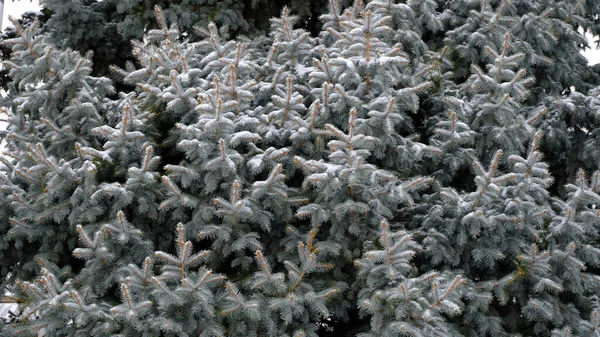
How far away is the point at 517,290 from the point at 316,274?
125 cm

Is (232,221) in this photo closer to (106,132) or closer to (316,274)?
(316,274)

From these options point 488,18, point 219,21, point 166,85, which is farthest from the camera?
point 219,21

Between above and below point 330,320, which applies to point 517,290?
above

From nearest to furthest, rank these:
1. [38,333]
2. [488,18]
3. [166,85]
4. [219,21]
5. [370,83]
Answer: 1. [38,333]
2. [370,83]
3. [166,85]
4. [488,18]
5. [219,21]

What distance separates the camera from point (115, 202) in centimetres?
403

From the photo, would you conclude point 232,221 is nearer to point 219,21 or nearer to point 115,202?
point 115,202

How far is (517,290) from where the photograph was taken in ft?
13.3

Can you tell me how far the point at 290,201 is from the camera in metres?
3.94

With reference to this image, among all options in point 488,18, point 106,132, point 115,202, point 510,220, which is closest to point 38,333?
point 115,202

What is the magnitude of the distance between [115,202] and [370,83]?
5.71 feet

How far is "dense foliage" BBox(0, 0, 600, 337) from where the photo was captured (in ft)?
12.1

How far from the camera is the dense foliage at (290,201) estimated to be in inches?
146

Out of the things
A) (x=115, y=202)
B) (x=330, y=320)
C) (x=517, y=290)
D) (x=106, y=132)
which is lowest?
(x=330, y=320)

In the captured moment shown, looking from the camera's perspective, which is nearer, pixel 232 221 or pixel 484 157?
pixel 232 221
